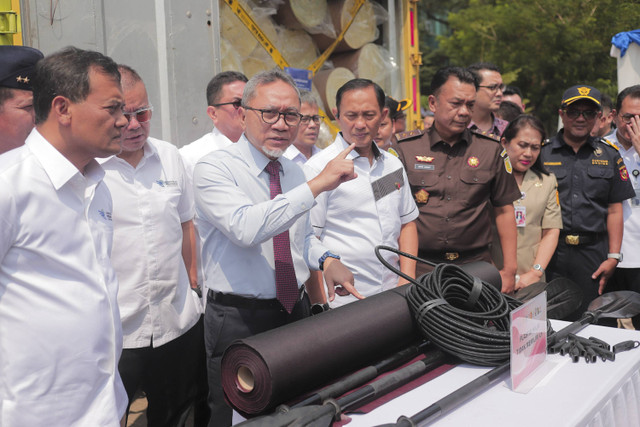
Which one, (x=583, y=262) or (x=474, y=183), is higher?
(x=474, y=183)

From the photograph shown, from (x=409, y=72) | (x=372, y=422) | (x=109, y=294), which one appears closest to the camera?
(x=372, y=422)

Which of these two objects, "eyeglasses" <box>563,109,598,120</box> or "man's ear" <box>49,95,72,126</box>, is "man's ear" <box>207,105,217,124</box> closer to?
"man's ear" <box>49,95,72,126</box>

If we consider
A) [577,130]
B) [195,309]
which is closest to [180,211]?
[195,309]

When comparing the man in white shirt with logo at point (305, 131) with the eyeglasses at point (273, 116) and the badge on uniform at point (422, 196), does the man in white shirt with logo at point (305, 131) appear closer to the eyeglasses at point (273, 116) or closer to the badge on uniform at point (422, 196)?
the badge on uniform at point (422, 196)

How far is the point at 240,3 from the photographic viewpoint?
3.64 metres

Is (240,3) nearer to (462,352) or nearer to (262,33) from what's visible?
(262,33)

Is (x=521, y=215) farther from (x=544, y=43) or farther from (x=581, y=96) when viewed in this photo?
(x=544, y=43)

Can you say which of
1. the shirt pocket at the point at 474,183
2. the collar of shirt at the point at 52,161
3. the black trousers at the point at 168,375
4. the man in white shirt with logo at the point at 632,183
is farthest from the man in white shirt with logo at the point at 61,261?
the man in white shirt with logo at the point at 632,183

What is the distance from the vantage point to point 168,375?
8.11ft

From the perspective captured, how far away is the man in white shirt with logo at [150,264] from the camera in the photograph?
88.7 inches

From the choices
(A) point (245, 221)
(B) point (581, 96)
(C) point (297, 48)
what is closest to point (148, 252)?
(A) point (245, 221)

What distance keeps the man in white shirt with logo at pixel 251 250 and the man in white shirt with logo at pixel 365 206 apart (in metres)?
0.50

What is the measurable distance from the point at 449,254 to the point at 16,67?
2.13 m

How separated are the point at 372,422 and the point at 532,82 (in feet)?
47.9
